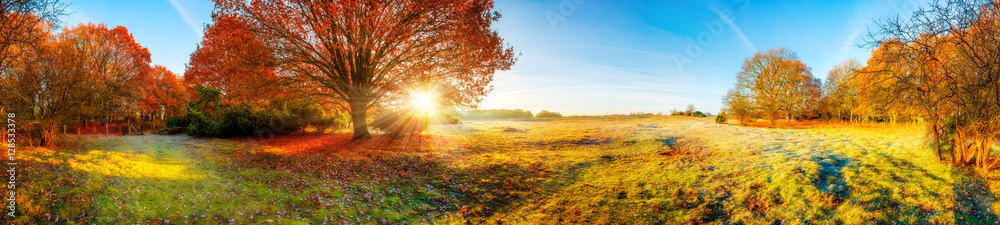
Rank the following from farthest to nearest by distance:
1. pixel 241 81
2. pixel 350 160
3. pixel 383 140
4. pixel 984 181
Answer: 1. pixel 383 140
2. pixel 241 81
3. pixel 350 160
4. pixel 984 181

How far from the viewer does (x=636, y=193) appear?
8.29 m

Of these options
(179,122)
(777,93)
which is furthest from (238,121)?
(777,93)

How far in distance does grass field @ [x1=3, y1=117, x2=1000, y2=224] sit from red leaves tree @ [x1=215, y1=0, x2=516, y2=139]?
564 centimetres

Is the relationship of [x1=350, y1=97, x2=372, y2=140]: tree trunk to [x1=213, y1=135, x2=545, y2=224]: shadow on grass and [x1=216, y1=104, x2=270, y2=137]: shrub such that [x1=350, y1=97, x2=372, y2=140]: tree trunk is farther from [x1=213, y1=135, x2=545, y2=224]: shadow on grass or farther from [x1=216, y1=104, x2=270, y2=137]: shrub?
[x1=216, y1=104, x2=270, y2=137]: shrub

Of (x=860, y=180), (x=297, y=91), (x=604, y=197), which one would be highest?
(x=297, y=91)

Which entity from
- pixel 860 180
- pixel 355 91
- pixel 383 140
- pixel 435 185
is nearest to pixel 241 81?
pixel 355 91

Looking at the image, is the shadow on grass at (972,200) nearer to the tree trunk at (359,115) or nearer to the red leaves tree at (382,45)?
the red leaves tree at (382,45)

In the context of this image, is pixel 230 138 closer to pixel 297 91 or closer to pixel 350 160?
pixel 297 91

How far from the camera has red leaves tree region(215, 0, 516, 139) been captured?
48.3 feet

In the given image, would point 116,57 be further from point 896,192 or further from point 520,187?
point 896,192

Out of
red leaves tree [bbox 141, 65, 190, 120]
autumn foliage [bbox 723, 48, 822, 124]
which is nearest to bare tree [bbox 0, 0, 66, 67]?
red leaves tree [bbox 141, 65, 190, 120]

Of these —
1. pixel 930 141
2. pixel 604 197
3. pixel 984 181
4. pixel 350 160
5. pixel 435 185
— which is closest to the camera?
pixel 984 181

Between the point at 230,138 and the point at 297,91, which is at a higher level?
the point at 297,91

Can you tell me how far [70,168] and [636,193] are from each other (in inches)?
531
